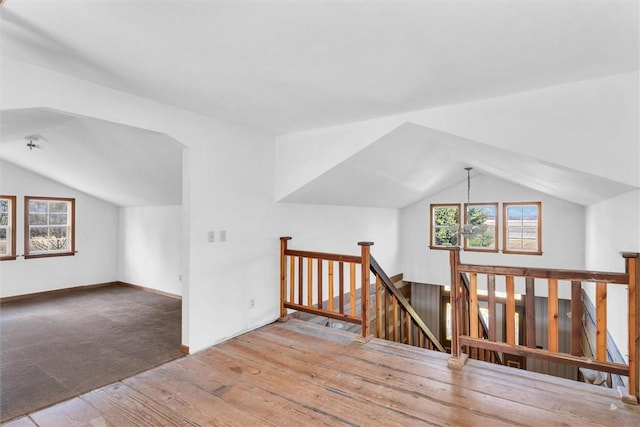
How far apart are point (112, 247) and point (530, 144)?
304 inches

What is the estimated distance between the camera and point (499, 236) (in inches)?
291

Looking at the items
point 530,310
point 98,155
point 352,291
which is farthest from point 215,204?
point 530,310

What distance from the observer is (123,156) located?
14.5 ft

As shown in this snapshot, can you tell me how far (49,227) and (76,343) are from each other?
145 inches

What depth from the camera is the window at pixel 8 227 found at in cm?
575

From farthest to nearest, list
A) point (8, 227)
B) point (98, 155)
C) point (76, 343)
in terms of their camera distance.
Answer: point (8, 227)
point (98, 155)
point (76, 343)

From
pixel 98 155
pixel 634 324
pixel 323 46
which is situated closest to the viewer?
pixel 323 46

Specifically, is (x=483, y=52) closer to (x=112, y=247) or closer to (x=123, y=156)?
(x=123, y=156)

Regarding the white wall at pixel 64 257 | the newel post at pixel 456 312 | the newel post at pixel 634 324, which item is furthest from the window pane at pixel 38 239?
the newel post at pixel 634 324

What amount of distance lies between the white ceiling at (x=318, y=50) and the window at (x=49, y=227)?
3314 millimetres

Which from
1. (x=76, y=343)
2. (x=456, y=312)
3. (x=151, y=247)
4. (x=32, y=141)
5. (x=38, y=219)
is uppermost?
(x=32, y=141)

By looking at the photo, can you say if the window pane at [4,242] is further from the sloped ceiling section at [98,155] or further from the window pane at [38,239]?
the sloped ceiling section at [98,155]

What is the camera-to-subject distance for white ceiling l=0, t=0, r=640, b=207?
178cm

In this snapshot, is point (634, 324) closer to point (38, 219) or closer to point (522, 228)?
point (522, 228)
